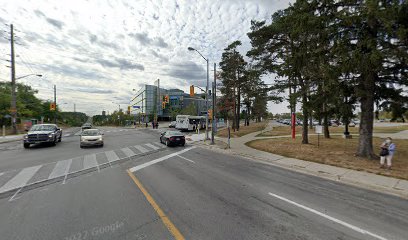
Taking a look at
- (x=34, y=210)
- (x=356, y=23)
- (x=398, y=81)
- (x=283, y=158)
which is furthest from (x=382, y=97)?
(x=34, y=210)

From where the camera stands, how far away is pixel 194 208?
487 cm

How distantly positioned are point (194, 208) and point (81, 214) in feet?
8.59

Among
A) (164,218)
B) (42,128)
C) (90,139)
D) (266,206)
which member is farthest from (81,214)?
(42,128)

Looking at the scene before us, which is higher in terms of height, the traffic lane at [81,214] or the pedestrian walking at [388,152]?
the pedestrian walking at [388,152]

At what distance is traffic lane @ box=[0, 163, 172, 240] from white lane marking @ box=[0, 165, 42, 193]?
1.12 m

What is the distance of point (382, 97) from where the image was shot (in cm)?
1162

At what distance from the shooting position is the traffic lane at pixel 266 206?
394cm

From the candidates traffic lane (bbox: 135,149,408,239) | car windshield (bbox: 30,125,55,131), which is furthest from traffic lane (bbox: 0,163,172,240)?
car windshield (bbox: 30,125,55,131)

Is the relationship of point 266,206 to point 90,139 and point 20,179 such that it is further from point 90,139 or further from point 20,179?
point 90,139

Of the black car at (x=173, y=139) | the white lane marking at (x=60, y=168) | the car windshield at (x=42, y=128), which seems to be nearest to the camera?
the white lane marking at (x=60, y=168)

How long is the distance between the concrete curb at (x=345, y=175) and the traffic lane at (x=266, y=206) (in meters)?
0.64

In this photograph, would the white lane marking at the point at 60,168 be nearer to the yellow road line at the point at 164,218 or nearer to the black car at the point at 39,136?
the yellow road line at the point at 164,218

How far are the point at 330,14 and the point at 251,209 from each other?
37.2 ft

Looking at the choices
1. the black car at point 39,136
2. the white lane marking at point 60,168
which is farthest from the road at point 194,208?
the black car at point 39,136
